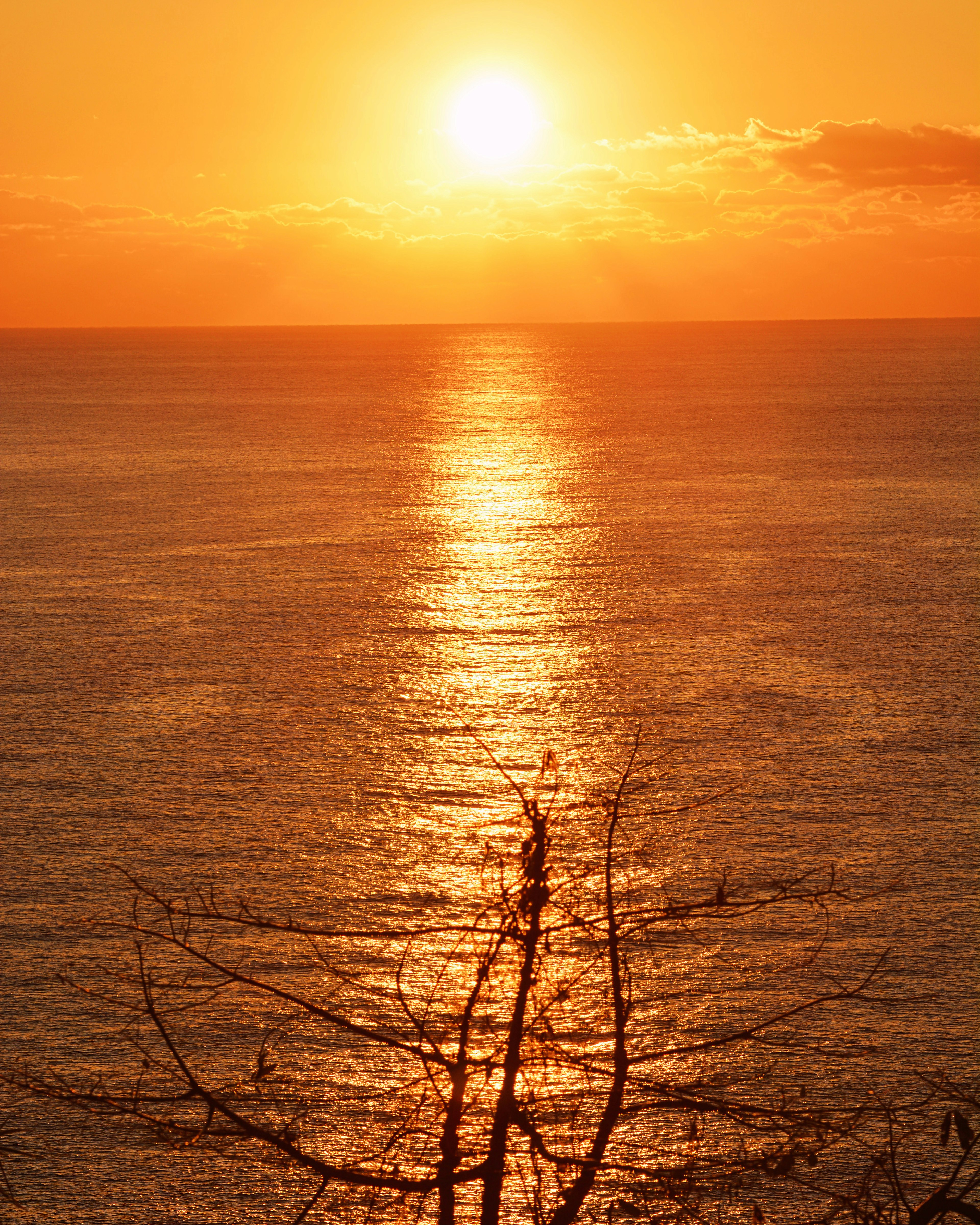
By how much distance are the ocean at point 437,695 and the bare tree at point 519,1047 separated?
0.82 m

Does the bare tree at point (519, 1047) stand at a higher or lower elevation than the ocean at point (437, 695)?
lower

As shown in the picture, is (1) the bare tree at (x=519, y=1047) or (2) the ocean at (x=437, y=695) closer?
(1) the bare tree at (x=519, y=1047)

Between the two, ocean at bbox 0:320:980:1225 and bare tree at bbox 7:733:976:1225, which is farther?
ocean at bbox 0:320:980:1225

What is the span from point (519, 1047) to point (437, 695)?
30.6 m

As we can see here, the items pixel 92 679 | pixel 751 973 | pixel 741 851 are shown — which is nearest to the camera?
pixel 751 973

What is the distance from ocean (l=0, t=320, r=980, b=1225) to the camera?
2209 cm

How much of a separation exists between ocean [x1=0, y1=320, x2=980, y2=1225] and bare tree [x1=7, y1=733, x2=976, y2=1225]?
0.82m

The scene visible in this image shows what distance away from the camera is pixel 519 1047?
16.2 feet

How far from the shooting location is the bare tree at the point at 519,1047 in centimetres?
489

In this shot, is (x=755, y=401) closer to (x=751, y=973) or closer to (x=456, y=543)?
(x=456, y=543)

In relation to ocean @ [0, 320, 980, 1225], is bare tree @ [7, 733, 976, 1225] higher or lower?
lower

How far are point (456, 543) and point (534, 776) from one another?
2941 cm

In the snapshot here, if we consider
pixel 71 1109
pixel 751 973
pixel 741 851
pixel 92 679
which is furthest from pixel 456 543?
pixel 71 1109

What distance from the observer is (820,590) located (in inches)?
1924
